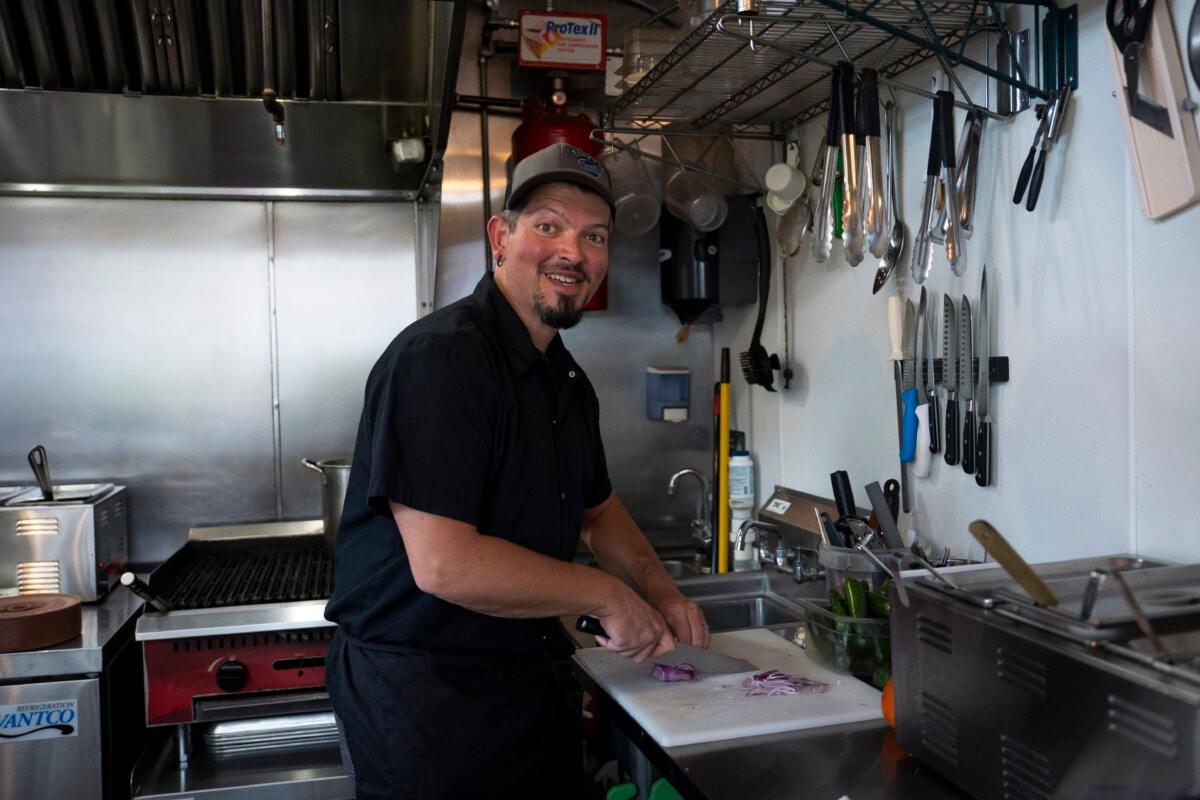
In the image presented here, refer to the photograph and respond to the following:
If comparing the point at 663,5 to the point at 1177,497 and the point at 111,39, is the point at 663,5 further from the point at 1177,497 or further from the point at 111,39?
the point at 1177,497

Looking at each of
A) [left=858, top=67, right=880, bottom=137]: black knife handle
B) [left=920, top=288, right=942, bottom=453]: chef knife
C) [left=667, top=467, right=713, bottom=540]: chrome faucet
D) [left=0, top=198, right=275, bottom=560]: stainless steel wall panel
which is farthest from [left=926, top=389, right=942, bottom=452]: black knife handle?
[left=0, top=198, right=275, bottom=560]: stainless steel wall panel

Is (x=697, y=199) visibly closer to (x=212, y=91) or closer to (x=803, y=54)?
(x=803, y=54)

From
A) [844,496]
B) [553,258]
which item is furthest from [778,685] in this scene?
[553,258]

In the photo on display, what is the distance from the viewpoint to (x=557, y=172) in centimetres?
147

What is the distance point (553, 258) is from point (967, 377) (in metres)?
0.70

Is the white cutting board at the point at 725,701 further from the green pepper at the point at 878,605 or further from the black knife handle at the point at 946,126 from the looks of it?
the black knife handle at the point at 946,126

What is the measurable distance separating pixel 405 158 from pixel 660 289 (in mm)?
824

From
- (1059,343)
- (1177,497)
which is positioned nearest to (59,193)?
(1059,343)

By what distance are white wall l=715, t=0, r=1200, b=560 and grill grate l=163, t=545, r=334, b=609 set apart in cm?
125

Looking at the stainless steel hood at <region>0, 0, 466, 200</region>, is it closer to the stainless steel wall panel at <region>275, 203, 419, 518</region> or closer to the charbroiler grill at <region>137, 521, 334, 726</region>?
the stainless steel wall panel at <region>275, 203, 419, 518</region>

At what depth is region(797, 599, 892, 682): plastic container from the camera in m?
1.46

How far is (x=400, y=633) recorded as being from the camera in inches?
54.9

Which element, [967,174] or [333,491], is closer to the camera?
[967,174]

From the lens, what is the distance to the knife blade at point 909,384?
1.76m
